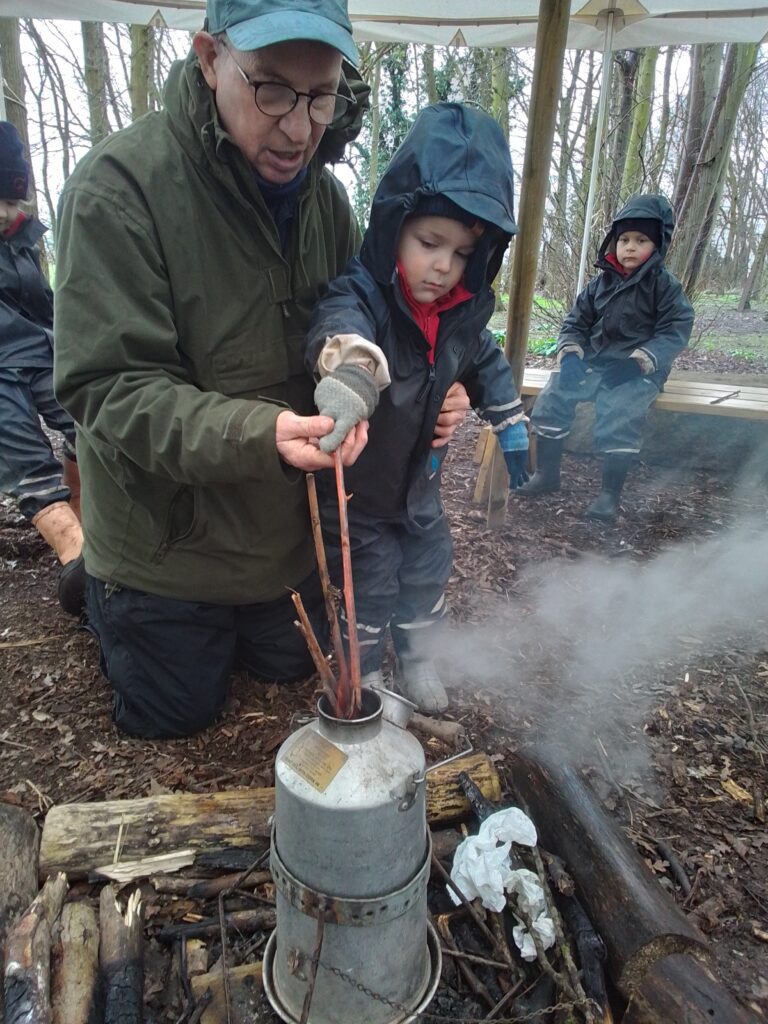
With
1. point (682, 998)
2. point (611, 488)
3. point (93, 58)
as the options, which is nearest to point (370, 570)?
point (682, 998)

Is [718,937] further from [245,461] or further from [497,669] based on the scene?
[245,461]

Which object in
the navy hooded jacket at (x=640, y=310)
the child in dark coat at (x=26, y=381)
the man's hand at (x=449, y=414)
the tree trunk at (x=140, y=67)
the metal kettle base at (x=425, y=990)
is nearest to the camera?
the metal kettle base at (x=425, y=990)

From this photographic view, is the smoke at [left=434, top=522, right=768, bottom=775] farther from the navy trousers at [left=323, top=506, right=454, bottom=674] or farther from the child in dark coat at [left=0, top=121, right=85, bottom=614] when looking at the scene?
the child in dark coat at [left=0, top=121, right=85, bottom=614]

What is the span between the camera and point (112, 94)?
43.9 ft

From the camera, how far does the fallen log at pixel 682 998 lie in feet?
5.01

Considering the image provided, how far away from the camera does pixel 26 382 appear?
13.6ft

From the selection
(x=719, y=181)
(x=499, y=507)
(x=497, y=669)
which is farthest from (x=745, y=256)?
(x=497, y=669)

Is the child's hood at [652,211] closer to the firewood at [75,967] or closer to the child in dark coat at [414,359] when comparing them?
the child in dark coat at [414,359]

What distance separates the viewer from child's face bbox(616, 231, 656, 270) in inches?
211

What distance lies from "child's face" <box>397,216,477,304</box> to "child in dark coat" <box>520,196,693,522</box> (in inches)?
119

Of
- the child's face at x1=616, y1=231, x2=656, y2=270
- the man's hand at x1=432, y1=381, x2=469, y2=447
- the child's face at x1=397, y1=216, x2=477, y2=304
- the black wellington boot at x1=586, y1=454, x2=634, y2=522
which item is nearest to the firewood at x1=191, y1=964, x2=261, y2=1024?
the man's hand at x1=432, y1=381, x2=469, y2=447

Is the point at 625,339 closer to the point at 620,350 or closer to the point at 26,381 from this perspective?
the point at 620,350

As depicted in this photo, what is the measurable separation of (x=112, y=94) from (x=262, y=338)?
14.1 meters

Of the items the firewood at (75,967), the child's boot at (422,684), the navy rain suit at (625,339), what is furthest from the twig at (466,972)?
the navy rain suit at (625,339)
